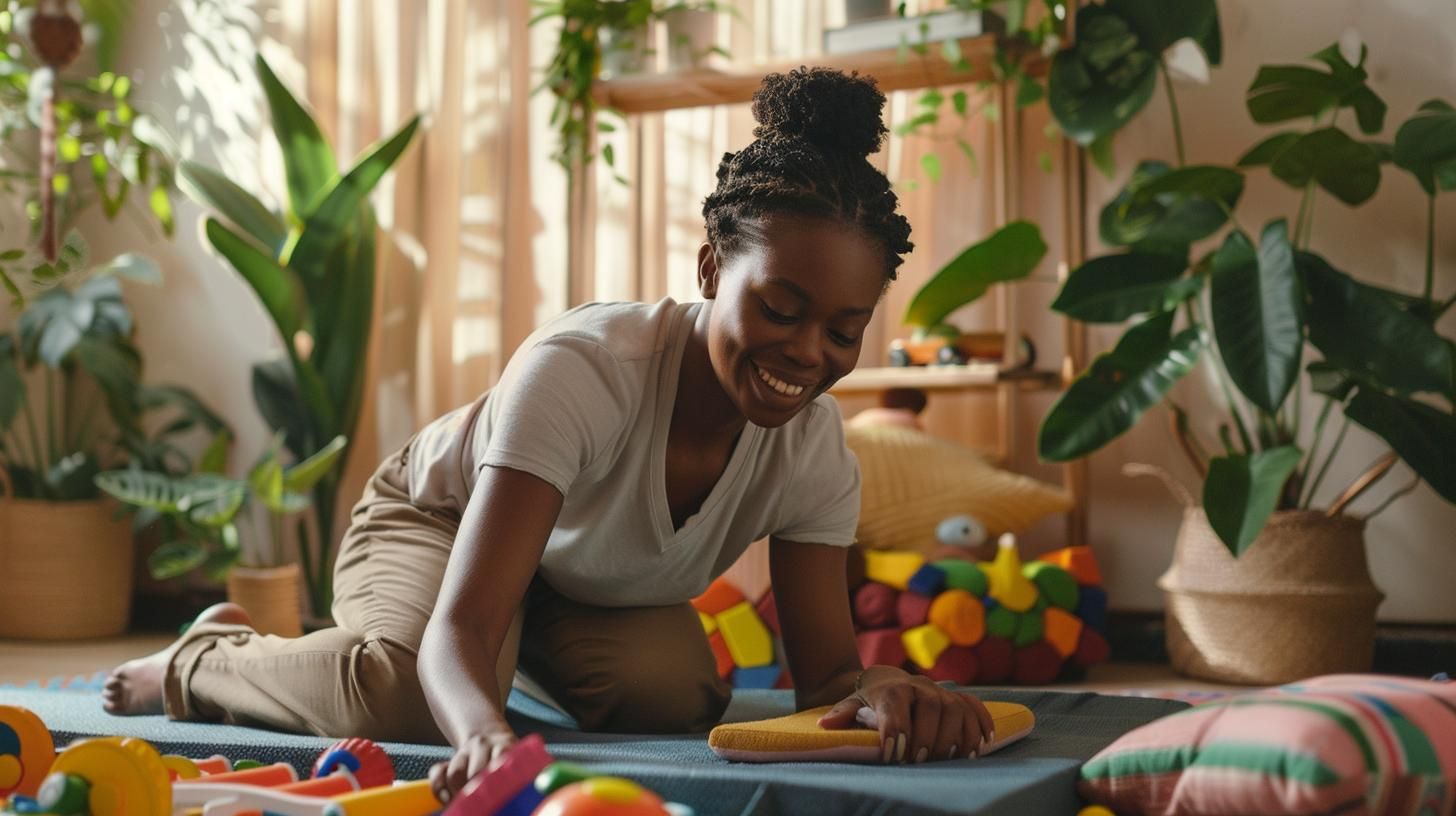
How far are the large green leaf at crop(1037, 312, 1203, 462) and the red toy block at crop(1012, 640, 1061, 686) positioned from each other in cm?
34

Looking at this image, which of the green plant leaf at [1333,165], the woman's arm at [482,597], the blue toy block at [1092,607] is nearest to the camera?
the woman's arm at [482,597]

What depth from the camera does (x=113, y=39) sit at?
11.6 feet

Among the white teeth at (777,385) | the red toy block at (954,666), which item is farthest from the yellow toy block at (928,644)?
the white teeth at (777,385)

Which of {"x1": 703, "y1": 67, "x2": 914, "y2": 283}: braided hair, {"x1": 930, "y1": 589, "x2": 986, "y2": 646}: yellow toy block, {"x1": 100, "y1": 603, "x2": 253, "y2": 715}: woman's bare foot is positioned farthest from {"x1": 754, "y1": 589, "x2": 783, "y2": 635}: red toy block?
{"x1": 703, "y1": 67, "x2": 914, "y2": 283}: braided hair

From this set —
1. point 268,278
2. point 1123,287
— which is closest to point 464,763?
point 1123,287

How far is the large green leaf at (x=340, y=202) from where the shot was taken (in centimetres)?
312

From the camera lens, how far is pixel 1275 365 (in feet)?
7.11

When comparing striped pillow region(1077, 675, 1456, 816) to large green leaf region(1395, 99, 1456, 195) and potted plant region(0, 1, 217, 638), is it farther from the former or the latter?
potted plant region(0, 1, 217, 638)

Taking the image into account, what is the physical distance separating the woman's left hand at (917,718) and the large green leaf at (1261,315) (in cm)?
105

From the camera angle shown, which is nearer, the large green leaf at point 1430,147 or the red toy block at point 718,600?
the large green leaf at point 1430,147

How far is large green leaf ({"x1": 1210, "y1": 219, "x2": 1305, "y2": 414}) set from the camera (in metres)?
2.16

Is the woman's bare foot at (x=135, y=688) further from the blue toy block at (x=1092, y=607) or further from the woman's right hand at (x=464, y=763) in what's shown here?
the blue toy block at (x=1092, y=607)

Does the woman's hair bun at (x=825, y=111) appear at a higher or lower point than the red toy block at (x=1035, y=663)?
higher

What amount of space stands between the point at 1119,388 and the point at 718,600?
0.76 meters
